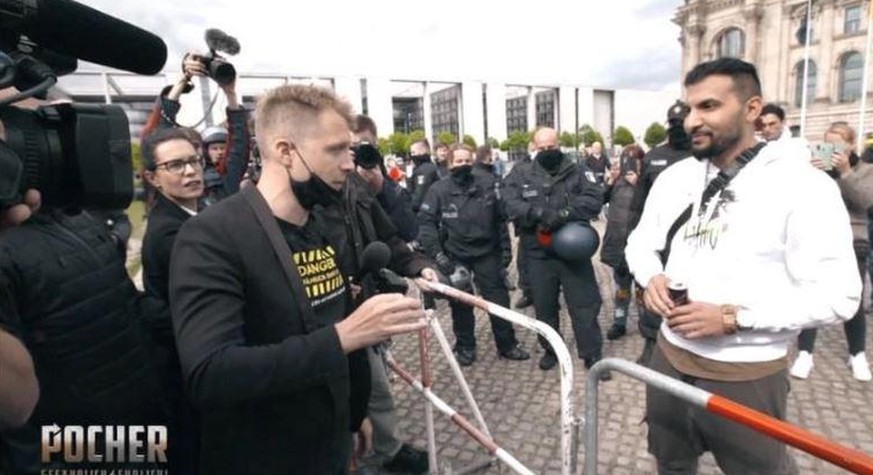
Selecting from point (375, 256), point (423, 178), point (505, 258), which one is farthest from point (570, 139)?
point (375, 256)

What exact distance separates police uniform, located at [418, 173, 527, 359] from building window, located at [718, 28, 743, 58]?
5802cm

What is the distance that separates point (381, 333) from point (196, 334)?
50 cm

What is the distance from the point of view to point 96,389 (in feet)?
6.00

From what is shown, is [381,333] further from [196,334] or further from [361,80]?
[361,80]

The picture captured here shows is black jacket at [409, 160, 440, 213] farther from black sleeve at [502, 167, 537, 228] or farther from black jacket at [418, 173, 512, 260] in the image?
black sleeve at [502, 167, 537, 228]

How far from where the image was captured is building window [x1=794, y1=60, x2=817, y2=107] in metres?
47.1

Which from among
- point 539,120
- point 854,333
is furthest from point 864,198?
point 539,120

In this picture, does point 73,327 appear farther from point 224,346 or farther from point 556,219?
point 556,219

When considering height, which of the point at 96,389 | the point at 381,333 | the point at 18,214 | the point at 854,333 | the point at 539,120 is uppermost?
the point at 539,120

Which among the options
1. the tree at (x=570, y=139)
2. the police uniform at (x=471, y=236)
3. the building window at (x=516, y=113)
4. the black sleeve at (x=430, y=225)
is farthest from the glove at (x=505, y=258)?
the building window at (x=516, y=113)

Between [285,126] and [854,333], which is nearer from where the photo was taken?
[285,126]

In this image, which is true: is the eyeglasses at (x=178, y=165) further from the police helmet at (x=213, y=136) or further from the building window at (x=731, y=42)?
the building window at (x=731, y=42)

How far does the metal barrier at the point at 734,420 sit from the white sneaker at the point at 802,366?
10.3 feet

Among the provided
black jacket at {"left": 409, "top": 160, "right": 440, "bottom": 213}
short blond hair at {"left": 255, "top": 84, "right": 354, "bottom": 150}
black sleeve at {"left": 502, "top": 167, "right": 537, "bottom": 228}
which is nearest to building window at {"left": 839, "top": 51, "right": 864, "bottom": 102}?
black jacket at {"left": 409, "top": 160, "right": 440, "bottom": 213}
